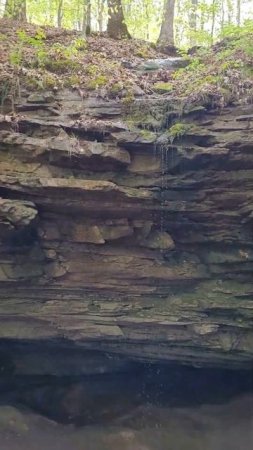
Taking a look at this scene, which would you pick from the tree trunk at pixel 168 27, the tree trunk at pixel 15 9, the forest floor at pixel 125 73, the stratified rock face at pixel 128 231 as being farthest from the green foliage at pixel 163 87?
the tree trunk at pixel 15 9

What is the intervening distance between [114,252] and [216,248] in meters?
1.90

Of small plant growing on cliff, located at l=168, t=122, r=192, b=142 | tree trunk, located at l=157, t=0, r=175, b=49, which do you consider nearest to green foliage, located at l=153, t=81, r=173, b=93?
small plant growing on cliff, located at l=168, t=122, r=192, b=142

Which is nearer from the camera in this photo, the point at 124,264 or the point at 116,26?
the point at 124,264

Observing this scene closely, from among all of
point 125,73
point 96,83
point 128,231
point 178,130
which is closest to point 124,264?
point 128,231

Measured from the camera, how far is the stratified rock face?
730 cm

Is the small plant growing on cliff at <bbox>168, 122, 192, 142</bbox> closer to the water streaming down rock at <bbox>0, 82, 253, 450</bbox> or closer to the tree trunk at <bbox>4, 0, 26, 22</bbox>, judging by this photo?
the water streaming down rock at <bbox>0, 82, 253, 450</bbox>

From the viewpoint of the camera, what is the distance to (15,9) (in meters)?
12.7

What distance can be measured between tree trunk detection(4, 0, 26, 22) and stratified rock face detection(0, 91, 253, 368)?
19.6ft

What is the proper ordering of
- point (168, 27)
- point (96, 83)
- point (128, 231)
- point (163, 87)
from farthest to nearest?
1. point (168, 27)
2. point (163, 87)
3. point (96, 83)
4. point (128, 231)

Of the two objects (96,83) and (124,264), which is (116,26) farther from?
(124,264)

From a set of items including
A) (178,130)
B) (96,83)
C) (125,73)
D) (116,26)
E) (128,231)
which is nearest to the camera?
(178,130)

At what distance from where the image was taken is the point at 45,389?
859cm

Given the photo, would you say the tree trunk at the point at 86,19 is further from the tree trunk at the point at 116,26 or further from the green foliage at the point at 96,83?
the green foliage at the point at 96,83

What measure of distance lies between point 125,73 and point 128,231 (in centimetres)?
353
